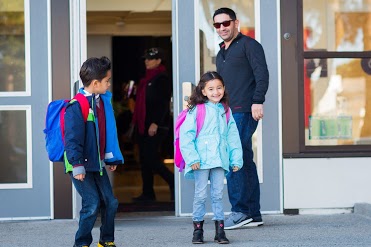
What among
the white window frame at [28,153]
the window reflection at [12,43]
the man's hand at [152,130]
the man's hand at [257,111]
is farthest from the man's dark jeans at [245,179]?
the man's hand at [152,130]

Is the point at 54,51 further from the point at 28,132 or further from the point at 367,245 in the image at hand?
the point at 367,245

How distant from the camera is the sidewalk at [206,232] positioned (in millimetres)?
7047

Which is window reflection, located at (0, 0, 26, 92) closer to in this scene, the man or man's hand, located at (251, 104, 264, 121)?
the man

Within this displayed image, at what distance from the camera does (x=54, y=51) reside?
28.0ft

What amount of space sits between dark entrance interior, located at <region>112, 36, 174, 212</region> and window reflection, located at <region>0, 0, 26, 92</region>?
211cm

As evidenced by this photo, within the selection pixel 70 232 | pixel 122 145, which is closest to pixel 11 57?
pixel 70 232

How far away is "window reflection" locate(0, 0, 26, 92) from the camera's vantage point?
28.2 feet

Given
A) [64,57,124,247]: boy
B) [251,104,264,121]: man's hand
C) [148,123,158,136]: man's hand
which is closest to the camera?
[64,57,124,247]: boy

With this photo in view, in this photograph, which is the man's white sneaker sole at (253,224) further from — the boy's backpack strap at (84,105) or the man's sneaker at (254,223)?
the boy's backpack strap at (84,105)

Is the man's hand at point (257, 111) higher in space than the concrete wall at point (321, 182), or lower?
higher

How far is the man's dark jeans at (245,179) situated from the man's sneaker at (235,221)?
59mm

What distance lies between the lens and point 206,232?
761 cm

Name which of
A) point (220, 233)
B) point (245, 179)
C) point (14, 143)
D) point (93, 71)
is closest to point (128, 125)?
point (14, 143)

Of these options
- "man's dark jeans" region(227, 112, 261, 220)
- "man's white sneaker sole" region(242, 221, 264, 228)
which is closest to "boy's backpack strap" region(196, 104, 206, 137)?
"man's dark jeans" region(227, 112, 261, 220)
